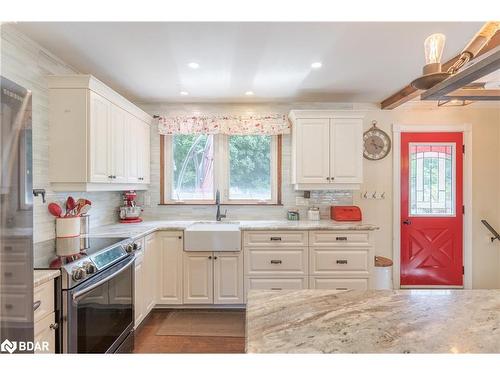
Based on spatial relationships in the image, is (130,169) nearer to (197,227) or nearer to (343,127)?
(197,227)

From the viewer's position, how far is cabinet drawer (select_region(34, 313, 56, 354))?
1368 mm

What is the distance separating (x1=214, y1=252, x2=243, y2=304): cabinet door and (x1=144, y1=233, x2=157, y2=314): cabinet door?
0.63 meters

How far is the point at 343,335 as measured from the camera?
0.83m

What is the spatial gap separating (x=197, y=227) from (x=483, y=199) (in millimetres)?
3522

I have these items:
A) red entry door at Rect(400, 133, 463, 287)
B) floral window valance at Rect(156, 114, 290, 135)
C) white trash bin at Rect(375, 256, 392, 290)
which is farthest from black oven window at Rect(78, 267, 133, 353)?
red entry door at Rect(400, 133, 463, 287)

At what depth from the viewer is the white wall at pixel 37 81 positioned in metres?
1.88

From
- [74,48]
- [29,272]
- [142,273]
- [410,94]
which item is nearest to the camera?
[29,272]

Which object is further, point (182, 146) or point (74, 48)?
point (182, 146)

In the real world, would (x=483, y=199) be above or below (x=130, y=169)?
below

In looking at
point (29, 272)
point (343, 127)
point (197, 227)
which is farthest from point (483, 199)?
point (29, 272)

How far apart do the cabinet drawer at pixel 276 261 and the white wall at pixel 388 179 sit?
28.3 inches

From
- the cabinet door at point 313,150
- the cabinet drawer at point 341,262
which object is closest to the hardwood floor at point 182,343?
the cabinet drawer at point 341,262

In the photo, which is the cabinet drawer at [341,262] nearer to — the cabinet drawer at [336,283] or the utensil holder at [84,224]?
the cabinet drawer at [336,283]

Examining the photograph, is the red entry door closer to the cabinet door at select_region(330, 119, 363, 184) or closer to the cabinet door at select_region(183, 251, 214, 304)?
the cabinet door at select_region(330, 119, 363, 184)
